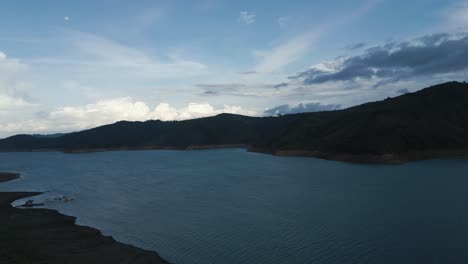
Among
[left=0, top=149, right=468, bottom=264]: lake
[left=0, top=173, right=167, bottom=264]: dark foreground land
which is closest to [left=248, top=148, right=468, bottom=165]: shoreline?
[left=0, top=149, right=468, bottom=264]: lake

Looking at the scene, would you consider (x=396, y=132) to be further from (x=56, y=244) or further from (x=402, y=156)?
(x=56, y=244)

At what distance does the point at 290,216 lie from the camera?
1596 inches

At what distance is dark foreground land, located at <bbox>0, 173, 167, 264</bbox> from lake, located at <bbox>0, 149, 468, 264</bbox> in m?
1.88

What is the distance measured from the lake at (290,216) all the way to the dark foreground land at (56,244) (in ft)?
6.15

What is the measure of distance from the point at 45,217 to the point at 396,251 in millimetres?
39282

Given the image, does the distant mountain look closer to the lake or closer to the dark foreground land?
the lake

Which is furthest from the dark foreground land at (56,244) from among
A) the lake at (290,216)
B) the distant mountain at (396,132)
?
the distant mountain at (396,132)

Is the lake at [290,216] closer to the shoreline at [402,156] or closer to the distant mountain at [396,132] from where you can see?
the shoreline at [402,156]

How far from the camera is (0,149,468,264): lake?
28875 millimetres

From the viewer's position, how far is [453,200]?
44062 mm

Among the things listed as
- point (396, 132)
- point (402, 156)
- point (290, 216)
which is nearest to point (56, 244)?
point (290, 216)

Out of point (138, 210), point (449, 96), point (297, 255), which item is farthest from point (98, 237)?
point (449, 96)

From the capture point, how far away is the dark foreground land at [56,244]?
2786 cm

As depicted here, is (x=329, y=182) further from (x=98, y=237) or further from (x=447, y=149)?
(x=447, y=149)
